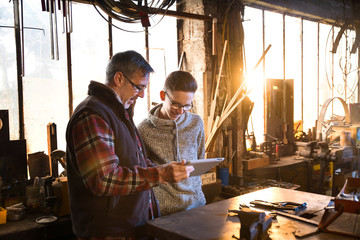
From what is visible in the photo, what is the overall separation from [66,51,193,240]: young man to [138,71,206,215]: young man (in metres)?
0.41

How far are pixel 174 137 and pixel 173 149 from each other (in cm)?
8

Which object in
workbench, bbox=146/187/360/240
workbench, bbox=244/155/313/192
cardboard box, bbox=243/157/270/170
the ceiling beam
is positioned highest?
the ceiling beam

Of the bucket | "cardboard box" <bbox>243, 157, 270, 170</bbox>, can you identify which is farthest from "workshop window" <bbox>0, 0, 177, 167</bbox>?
"cardboard box" <bbox>243, 157, 270, 170</bbox>

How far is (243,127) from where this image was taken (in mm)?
4426

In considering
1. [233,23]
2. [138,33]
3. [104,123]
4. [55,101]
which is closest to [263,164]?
[233,23]

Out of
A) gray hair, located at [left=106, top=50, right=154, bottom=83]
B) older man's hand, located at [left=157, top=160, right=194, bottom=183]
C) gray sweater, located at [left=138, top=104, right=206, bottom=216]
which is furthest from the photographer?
gray sweater, located at [left=138, top=104, right=206, bottom=216]

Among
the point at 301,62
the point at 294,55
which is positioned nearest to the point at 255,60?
the point at 294,55

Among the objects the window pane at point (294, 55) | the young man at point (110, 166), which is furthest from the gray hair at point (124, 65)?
the window pane at point (294, 55)

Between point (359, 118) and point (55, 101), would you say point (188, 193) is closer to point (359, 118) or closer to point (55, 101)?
point (55, 101)

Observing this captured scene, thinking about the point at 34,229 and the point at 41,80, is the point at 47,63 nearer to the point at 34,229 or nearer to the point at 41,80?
the point at 41,80

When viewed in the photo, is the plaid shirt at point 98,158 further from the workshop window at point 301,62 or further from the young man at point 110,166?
the workshop window at point 301,62

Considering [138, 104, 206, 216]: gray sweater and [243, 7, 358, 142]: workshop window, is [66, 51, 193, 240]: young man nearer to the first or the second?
[138, 104, 206, 216]: gray sweater

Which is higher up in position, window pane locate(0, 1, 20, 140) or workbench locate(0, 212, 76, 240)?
window pane locate(0, 1, 20, 140)

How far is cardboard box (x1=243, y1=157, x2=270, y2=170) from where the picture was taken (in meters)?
4.30
